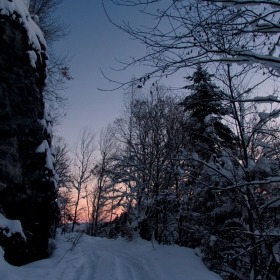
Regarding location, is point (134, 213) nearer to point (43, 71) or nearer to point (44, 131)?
point (44, 131)

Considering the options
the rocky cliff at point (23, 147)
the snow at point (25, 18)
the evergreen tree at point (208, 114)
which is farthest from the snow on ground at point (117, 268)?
the snow at point (25, 18)

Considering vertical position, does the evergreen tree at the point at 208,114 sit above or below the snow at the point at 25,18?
below

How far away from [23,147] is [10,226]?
188 centimetres

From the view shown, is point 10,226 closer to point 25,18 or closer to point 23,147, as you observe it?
point 23,147

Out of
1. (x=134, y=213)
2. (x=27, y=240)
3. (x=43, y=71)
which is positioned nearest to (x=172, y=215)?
(x=134, y=213)

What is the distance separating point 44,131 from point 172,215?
7170 millimetres

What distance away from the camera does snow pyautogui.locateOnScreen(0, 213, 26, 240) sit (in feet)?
13.6

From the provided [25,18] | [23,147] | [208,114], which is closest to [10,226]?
[23,147]

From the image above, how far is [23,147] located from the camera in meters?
5.29

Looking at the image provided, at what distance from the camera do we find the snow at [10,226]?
415cm

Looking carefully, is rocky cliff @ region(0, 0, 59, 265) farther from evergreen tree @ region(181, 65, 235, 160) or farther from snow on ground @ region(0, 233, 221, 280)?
evergreen tree @ region(181, 65, 235, 160)

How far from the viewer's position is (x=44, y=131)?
6164 millimetres

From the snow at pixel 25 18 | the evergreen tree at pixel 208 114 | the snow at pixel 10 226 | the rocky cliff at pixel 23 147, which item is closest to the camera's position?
the evergreen tree at pixel 208 114

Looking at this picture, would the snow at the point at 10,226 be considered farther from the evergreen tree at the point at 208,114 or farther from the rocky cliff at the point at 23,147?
the evergreen tree at the point at 208,114
